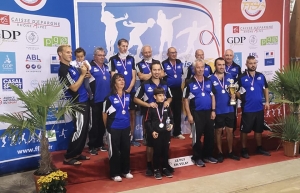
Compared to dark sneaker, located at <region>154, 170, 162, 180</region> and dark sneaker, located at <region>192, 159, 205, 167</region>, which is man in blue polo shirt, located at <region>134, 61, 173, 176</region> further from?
dark sneaker, located at <region>192, 159, 205, 167</region>

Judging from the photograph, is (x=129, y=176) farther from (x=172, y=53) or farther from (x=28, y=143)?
(x=172, y=53)

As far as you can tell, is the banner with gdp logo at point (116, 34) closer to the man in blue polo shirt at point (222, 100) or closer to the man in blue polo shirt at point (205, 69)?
the man in blue polo shirt at point (205, 69)

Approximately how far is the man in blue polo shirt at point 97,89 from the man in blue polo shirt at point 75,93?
0.37m

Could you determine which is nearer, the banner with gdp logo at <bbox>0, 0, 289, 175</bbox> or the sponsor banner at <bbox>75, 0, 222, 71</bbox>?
the banner with gdp logo at <bbox>0, 0, 289, 175</bbox>

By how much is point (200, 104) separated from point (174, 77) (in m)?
0.83

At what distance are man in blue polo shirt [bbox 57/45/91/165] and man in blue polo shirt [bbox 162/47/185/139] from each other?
1533 mm

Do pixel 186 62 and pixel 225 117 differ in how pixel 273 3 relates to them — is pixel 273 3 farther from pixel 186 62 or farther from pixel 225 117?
pixel 225 117

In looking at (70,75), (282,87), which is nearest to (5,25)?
(70,75)

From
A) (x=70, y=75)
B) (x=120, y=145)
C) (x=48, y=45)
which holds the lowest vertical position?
(x=120, y=145)

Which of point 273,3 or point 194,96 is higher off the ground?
point 273,3

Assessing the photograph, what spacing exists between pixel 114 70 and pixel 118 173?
1.51 m

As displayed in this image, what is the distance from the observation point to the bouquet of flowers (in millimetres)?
3580

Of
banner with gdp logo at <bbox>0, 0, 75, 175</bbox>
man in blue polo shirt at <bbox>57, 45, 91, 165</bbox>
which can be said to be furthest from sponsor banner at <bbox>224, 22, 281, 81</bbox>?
man in blue polo shirt at <bbox>57, 45, 91, 165</bbox>

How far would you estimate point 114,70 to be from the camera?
4910 millimetres
